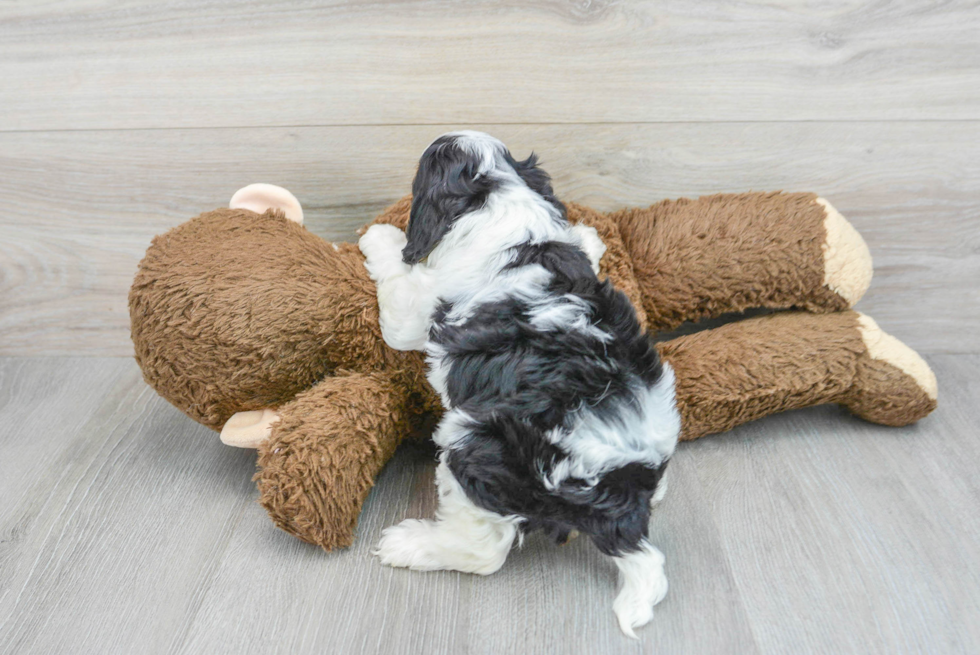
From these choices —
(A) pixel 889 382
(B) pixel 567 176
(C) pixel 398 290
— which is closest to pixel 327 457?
(C) pixel 398 290

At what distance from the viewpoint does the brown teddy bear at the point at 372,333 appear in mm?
1120

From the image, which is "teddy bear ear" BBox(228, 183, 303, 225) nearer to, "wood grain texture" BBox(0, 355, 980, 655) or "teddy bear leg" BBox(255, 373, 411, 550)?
"teddy bear leg" BBox(255, 373, 411, 550)

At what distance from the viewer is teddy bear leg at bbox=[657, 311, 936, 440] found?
1293mm

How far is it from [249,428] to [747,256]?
95 centimetres

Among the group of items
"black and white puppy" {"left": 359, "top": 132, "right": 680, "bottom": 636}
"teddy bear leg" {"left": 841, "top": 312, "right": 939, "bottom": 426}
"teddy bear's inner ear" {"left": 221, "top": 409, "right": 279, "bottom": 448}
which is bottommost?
"teddy bear's inner ear" {"left": 221, "top": 409, "right": 279, "bottom": 448}

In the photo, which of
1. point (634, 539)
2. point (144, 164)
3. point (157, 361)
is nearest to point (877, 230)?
point (634, 539)

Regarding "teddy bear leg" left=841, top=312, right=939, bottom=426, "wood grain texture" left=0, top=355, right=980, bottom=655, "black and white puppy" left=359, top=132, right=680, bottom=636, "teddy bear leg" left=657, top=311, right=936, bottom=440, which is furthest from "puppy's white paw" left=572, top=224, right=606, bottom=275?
"teddy bear leg" left=841, top=312, right=939, bottom=426

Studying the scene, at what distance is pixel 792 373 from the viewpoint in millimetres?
1297

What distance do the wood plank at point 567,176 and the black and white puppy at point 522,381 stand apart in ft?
1.15

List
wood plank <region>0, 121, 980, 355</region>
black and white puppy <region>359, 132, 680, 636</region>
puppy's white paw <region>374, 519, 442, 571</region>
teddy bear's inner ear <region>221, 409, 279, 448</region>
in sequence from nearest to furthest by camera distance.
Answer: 1. black and white puppy <region>359, 132, 680, 636</region>
2. puppy's white paw <region>374, 519, 442, 571</region>
3. teddy bear's inner ear <region>221, 409, 279, 448</region>
4. wood plank <region>0, 121, 980, 355</region>

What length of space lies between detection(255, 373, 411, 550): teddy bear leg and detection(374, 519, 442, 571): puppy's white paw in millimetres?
61

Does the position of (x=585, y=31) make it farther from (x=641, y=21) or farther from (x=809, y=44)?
(x=809, y=44)

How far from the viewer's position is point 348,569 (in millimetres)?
1071

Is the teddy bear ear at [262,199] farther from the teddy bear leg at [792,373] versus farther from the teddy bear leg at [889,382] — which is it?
the teddy bear leg at [889,382]
